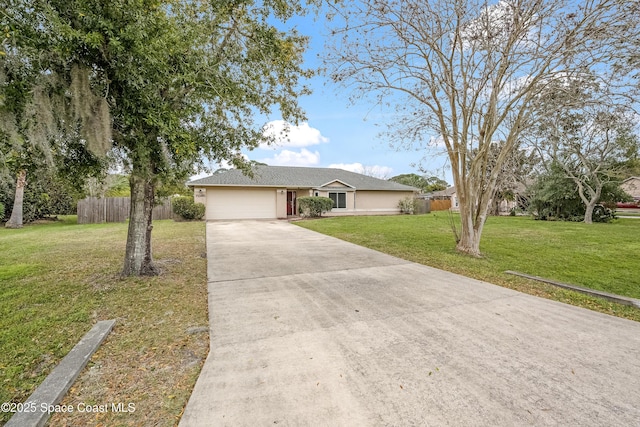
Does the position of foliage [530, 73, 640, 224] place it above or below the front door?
above

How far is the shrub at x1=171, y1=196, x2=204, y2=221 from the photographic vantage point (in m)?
17.0

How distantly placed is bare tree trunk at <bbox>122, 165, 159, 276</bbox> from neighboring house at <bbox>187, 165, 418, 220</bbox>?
42.9 feet

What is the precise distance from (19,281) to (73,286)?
1164 millimetres

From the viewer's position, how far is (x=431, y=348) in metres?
2.74

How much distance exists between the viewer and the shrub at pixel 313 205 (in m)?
18.8

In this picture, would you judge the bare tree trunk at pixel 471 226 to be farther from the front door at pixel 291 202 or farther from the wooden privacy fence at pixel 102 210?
the front door at pixel 291 202

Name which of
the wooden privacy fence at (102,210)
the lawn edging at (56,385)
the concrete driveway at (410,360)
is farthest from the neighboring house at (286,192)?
the lawn edging at (56,385)

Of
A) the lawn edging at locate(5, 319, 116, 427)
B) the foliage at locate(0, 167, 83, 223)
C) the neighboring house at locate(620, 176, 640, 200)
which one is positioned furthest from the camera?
the neighboring house at locate(620, 176, 640, 200)

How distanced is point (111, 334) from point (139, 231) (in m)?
2.38

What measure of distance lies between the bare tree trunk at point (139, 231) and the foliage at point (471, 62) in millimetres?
4981

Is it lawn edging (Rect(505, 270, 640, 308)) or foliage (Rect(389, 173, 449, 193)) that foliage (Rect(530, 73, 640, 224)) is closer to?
lawn edging (Rect(505, 270, 640, 308))

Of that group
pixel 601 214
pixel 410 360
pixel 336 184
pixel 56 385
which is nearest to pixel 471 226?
pixel 410 360

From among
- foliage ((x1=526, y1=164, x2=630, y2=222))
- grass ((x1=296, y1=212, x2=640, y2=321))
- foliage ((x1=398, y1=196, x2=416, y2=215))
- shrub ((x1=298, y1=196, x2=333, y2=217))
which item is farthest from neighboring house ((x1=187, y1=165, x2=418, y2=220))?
grass ((x1=296, y1=212, x2=640, y2=321))

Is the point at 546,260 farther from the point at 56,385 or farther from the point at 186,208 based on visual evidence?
the point at 186,208
